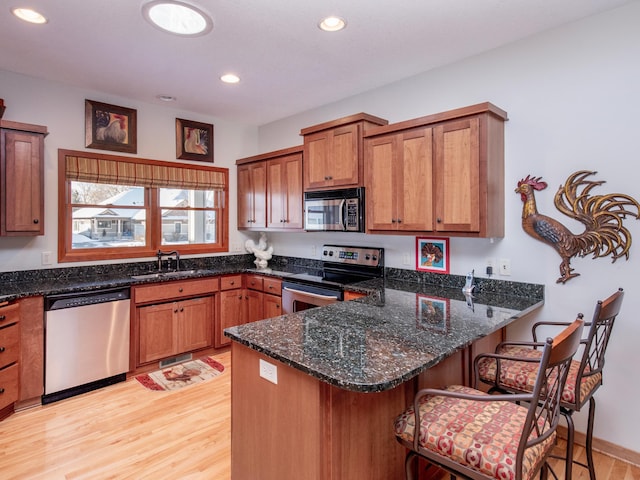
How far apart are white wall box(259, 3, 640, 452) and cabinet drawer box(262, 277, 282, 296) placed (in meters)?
1.76

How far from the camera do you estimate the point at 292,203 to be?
13.1 ft

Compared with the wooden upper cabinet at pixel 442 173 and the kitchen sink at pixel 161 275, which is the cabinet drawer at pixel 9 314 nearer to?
the kitchen sink at pixel 161 275

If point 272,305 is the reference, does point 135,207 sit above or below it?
above

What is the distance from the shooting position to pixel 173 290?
364 centimetres

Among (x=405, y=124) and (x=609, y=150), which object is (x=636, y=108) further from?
(x=405, y=124)

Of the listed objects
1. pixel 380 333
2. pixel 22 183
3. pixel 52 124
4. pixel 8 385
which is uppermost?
pixel 52 124

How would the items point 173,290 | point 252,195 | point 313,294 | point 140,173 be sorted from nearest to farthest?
point 313,294 < point 173,290 < point 140,173 < point 252,195

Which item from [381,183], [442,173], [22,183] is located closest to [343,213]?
[381,183]

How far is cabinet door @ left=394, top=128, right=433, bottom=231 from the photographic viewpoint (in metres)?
2.75

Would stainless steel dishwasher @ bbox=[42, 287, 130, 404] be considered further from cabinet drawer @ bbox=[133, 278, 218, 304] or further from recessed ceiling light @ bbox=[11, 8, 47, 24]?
recessed ceiling light @ bbox=[11, 8, 47, 24]

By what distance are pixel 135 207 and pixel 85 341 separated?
147 cm

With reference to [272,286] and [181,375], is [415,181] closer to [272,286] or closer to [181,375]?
[272,286]

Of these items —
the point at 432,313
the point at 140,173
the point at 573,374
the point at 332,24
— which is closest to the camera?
the point at 573,374

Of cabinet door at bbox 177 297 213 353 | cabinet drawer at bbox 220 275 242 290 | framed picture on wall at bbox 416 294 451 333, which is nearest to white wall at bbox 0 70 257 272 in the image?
cabinet door at bbox 177 297 213 353
